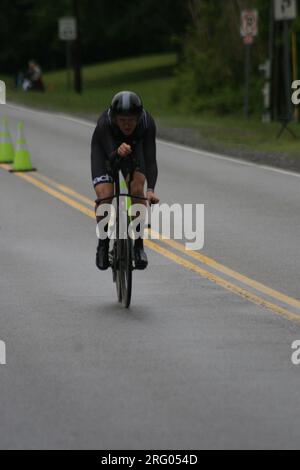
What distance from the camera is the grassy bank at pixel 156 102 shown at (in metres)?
32.0

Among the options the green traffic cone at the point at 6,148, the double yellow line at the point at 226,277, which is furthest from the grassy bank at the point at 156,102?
the double yellow line at the point at 226,277

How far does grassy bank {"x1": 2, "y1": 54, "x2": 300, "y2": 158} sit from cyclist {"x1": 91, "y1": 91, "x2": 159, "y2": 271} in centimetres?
1681

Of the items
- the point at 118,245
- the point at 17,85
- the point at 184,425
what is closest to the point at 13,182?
the point at 118,245

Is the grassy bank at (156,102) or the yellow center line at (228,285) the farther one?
the grassy bank at (156,102)

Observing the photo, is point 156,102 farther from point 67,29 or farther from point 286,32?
point 286,32

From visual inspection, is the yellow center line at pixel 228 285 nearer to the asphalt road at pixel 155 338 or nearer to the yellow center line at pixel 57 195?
the asphalt road at pixel 155 338

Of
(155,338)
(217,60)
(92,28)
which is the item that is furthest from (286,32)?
(92,28)

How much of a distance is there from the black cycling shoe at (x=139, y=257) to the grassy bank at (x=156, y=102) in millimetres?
17041

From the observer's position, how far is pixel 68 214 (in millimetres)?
19016

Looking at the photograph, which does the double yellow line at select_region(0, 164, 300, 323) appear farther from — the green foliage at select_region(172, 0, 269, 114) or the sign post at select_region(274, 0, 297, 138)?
the green foliage at select_region(172, 0, 269, 114)

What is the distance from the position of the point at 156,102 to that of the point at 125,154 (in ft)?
131

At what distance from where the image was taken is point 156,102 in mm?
51281

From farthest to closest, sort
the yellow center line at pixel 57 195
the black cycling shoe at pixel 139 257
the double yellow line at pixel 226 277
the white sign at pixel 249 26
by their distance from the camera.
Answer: the white sign at pixel 249 26 → the yellow center line at pixel 57 195 → the double yellow line at pixel 226 277 → the black cycling shoe at pixel 139 257

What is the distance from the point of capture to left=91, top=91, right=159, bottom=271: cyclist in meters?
11.7
